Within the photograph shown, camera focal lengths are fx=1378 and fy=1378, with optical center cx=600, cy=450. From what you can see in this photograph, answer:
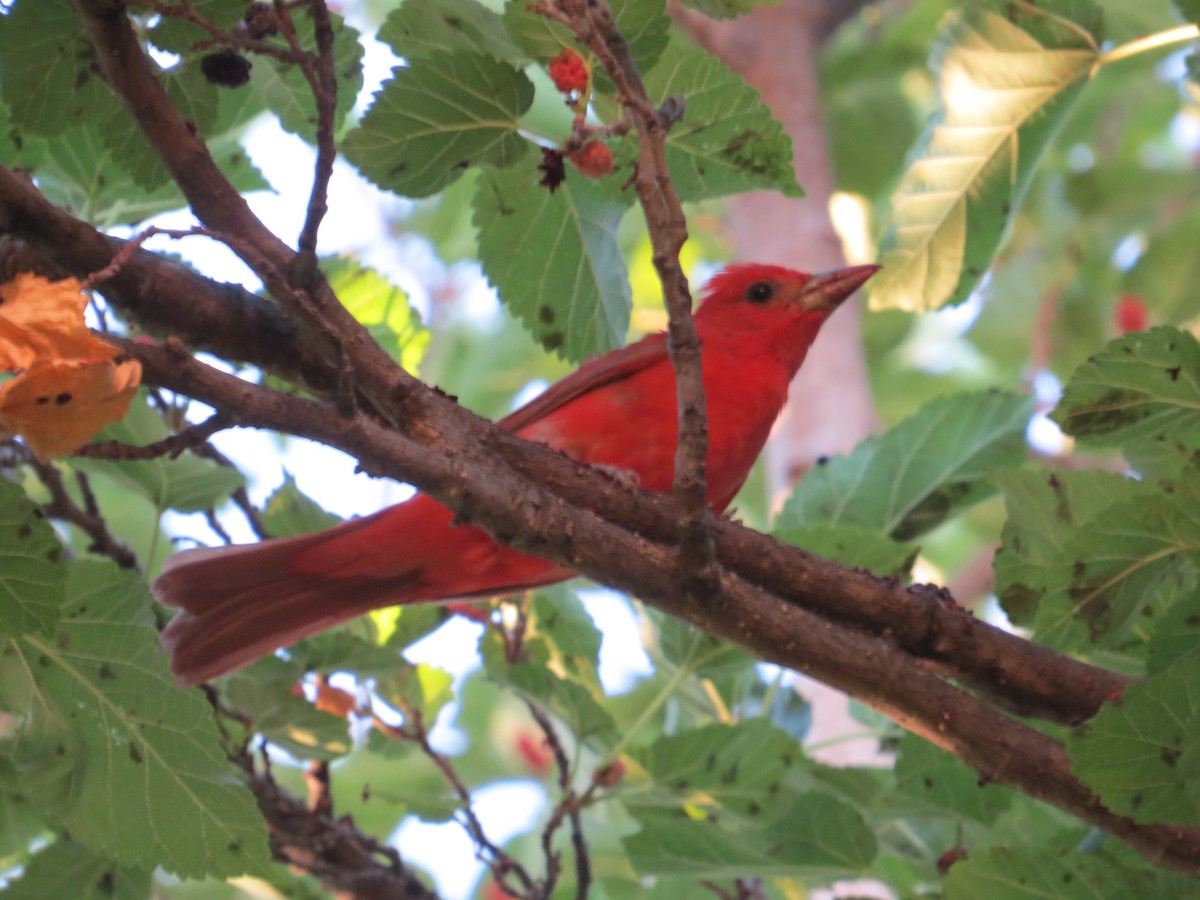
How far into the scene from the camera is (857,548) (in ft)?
10.2

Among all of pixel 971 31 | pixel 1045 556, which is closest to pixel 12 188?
pixel 1045 556

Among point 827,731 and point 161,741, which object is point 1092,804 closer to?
point 161,741

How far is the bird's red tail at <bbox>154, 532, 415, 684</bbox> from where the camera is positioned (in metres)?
3.12

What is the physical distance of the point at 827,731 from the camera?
4.48 meters

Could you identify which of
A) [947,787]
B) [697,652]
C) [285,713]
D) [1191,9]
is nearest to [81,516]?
[285,713]

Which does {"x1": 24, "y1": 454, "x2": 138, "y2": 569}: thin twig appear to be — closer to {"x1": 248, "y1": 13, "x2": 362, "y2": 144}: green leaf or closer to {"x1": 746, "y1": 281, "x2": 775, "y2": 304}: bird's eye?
{"x1": 248, "y1": 13, "x2": 362, "y2": 144}: green leaf

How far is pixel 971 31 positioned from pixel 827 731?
222 centimetres

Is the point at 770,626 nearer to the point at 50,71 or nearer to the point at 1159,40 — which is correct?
the point at 50,71

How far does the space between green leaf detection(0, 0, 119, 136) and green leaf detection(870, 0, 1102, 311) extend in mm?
1918

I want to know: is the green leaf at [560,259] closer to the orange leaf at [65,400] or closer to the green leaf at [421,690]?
the green leaf at [421,690]

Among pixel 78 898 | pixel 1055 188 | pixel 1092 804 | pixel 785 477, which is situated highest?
pixel 1055 188

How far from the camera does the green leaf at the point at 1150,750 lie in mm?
2031

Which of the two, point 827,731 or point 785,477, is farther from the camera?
point 785,477

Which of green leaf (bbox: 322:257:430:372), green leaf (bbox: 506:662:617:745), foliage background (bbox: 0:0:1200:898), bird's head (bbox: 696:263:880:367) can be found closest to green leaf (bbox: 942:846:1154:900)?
foliage background (bbox: 0:0:1200:898)
